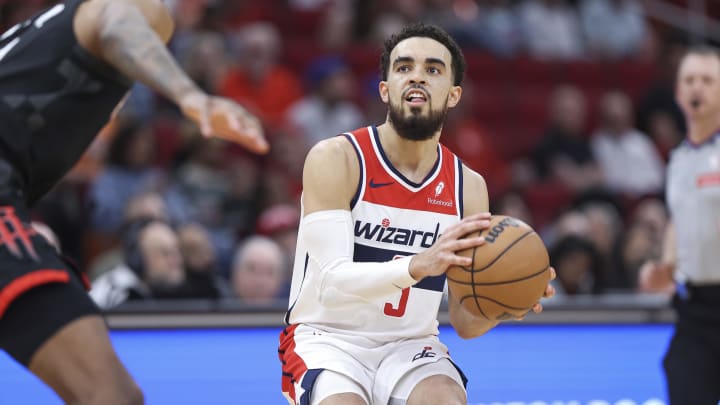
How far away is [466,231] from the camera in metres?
3.86

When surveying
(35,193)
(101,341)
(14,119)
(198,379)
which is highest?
(14,119)

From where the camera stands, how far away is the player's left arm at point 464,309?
174 inches

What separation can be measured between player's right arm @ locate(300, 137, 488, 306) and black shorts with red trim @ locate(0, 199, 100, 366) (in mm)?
→ 1022

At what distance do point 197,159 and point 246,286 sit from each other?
6.82 feet

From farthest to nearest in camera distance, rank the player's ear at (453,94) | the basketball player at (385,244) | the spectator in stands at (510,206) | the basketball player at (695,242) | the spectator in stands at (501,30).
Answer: the spectator in stands at (501,30)
the spectator in stands at (510,206)
the basketball player at (695,242)
the player's ear at (453,94)
the basketball player at (385,244)

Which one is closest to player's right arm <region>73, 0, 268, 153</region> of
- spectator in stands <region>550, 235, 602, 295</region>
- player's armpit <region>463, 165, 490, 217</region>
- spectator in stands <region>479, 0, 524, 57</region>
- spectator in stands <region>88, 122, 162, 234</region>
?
player's armpit <region>463, 165, 490, 217</region>

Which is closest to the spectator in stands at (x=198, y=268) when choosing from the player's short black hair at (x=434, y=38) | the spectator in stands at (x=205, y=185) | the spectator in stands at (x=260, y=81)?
the spectator in stands at (x=205, y=185)

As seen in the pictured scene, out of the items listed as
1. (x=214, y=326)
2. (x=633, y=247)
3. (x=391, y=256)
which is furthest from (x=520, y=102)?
(x=391, y=256)

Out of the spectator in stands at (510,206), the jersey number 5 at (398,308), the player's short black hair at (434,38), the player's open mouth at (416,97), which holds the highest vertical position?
the player's short black hair at (434,38)

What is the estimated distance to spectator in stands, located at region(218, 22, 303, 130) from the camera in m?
10.8

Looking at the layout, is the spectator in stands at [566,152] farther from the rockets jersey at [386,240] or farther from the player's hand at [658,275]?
the rockets jersey at [386,240]

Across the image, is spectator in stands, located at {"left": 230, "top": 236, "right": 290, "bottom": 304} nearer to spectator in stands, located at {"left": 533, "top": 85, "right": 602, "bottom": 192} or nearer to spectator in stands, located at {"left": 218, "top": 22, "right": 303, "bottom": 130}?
spectator in stands, located at {"left": 218, "top": 22, "right": 303, "bottom": 130}

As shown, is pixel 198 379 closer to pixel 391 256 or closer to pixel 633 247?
pixel 391 256

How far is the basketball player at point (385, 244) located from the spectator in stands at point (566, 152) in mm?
7529
